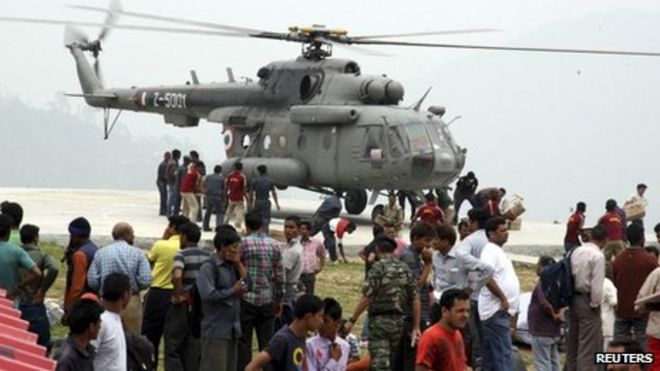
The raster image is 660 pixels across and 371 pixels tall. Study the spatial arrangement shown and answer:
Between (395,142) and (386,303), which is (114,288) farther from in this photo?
(395,142)

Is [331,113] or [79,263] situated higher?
[331,113]

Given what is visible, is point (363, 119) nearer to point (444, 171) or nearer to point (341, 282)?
point (444, 171)

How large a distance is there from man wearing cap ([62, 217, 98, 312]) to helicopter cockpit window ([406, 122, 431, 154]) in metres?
14.6

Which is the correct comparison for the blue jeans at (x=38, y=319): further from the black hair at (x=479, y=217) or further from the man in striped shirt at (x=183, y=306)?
the black hair at (x=479, y=217)

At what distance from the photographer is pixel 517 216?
3055 cm

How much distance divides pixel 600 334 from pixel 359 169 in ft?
45.9

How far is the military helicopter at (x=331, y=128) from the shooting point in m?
27.5

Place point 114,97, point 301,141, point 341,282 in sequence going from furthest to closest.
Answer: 1. point 114,97
2. point 301,141
3. point 341,282

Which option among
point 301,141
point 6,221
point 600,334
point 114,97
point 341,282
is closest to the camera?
point 6,221

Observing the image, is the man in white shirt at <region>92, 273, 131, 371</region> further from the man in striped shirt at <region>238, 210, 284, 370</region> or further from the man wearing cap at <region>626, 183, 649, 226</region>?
the man wearing cap at <region>626, 183, 649, 226</region>

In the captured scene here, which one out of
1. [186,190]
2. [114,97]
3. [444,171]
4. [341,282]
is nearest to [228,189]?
[186,190]

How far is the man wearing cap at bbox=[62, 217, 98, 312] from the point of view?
504 inches

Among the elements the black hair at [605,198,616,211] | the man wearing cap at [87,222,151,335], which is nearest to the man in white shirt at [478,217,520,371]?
the man wearing cap at [87,222,151,335]

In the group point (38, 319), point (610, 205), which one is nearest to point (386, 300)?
point (38, 319)
